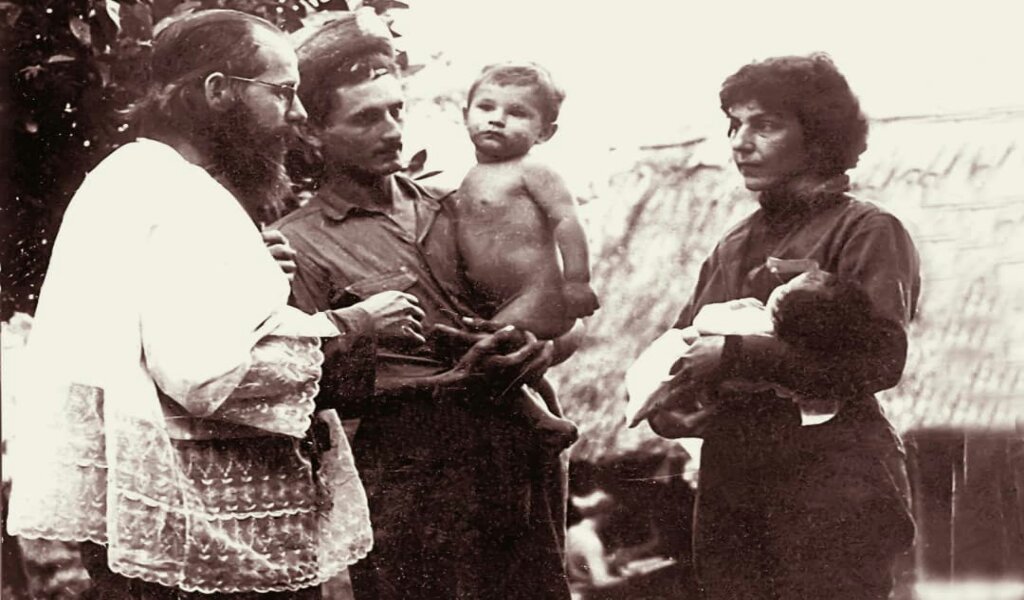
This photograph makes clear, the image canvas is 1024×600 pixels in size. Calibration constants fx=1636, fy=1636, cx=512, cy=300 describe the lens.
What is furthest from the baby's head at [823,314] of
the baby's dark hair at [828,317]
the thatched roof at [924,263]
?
the thatched roof at [924,263]

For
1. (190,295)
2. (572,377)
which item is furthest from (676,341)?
(190,295)

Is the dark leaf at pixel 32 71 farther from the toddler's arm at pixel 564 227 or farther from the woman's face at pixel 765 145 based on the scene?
the woman's face at pixel 765 145

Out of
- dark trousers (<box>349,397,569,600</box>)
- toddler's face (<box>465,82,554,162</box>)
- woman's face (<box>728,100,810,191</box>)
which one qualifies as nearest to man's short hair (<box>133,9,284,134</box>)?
toddler's face (<box>465,82,554,162</box>)

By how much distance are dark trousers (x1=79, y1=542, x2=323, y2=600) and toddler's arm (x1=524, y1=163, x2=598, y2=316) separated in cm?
96

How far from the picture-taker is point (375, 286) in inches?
163

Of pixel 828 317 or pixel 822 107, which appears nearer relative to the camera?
pixel 828 317

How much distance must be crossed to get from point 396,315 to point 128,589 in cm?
92

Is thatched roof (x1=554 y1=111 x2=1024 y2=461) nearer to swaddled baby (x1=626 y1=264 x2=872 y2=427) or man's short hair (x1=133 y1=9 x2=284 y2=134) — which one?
swaddled baby (x1=626 y1=264 x2=872 y2=427)

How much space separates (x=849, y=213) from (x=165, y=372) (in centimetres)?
166

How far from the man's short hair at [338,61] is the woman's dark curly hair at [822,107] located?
3.32 ft

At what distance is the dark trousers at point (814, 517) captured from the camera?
3.86m

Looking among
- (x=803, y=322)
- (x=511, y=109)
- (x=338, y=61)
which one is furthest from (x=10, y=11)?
(x=803, y=322)

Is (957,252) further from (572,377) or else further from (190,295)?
(190,295)

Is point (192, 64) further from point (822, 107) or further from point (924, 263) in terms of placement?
point (924, 263)
